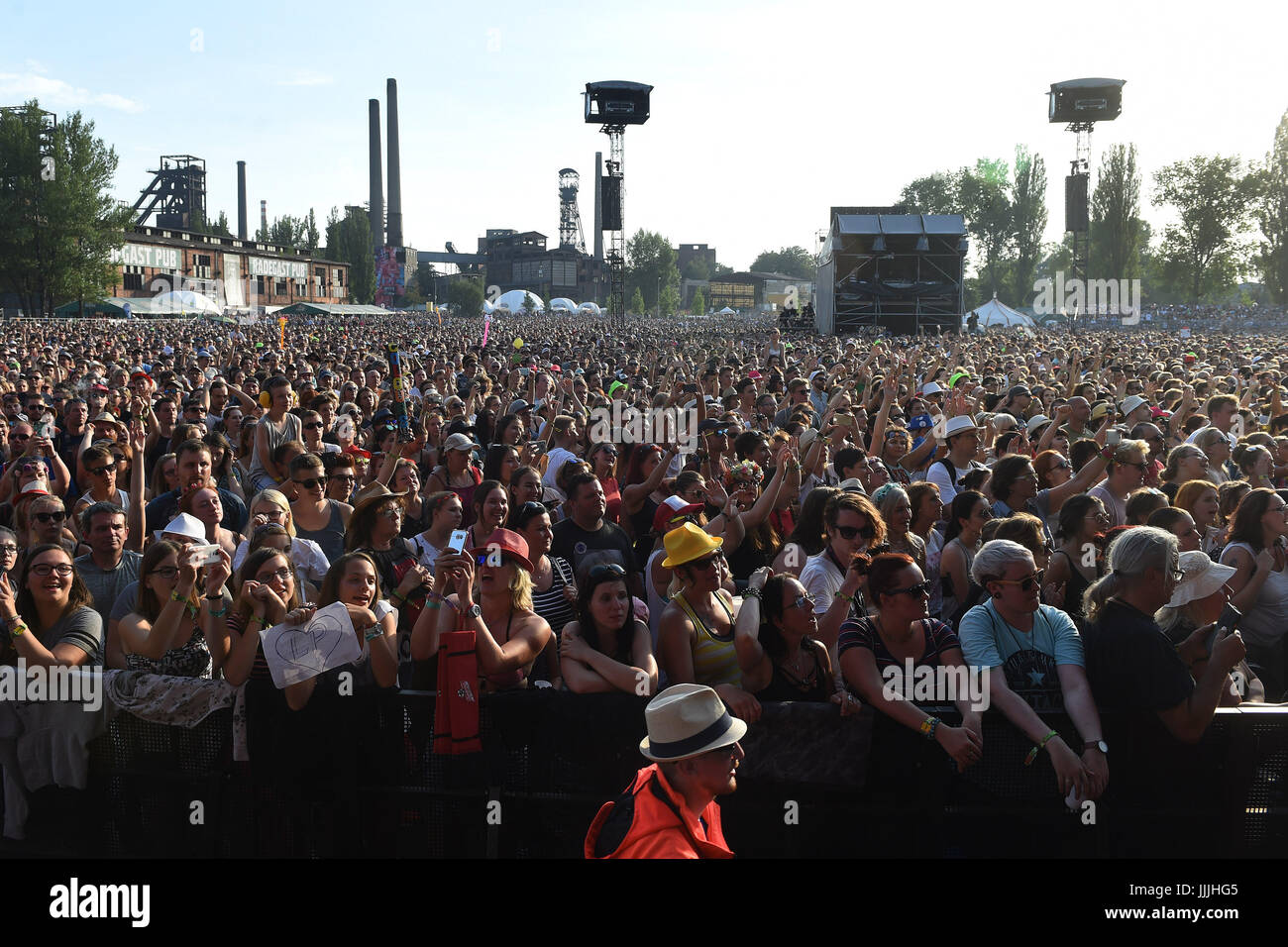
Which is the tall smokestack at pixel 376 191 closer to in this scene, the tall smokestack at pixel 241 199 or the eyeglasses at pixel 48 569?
the tall smokestack at pixel 241 199

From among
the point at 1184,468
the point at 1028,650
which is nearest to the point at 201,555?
the point at 1028,650

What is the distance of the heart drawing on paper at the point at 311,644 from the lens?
3814mm

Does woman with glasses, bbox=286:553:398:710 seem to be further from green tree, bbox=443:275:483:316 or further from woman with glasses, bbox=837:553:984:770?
green tree, bbox=443:275:483:316

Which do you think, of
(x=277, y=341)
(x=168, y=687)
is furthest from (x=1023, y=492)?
(x=277, y=341)

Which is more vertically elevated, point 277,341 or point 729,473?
point 277,341

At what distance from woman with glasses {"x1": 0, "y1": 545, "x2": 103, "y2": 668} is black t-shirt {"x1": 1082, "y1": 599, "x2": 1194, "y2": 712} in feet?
12.4

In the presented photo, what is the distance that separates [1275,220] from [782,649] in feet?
267

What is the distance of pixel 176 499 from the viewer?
6414 mm

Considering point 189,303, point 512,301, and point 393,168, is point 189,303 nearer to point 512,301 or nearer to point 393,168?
point 512,301

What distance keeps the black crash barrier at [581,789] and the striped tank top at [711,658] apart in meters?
0.42

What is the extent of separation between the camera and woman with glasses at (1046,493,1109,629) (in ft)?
16.1

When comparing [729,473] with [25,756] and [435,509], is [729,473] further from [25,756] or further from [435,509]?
[25,756]

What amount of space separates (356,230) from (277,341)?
84.6 meters

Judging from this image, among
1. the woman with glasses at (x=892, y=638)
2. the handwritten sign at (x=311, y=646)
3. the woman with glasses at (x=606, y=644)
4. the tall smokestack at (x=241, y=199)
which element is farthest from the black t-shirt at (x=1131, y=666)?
the tall smokestack at (x=241, y=199)
